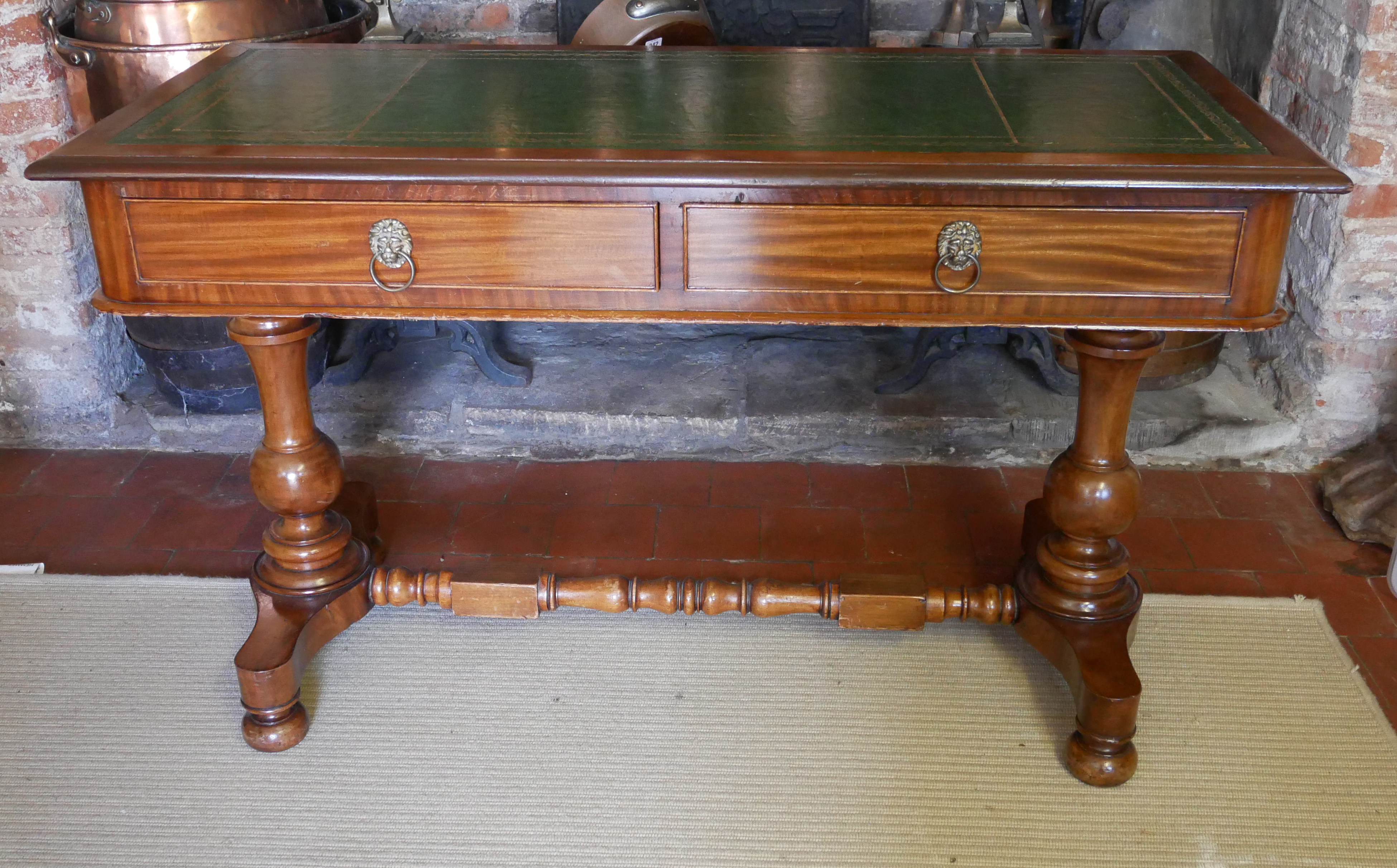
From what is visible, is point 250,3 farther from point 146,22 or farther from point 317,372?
point 317,372

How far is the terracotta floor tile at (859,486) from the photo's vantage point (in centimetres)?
287

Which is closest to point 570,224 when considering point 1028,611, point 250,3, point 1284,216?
point 1284,216

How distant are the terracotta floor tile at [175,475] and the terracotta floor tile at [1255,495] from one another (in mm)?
2390

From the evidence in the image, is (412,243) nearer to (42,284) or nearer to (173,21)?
(173,21)

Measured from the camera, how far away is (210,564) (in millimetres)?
2686

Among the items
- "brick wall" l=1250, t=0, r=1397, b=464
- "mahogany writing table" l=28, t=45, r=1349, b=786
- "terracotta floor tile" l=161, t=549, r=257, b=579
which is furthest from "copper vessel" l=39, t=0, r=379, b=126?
"brick wall" l=1250, t=0, r=1397, b=464

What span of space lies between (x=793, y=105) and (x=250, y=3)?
4.55ft

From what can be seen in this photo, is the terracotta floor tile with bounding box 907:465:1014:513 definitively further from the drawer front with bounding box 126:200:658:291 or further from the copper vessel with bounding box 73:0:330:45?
the copper vessel with bounding box 73:0:330:45

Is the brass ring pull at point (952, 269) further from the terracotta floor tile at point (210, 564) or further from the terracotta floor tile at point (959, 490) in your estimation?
the terracotta floor tile at point (210, 564)

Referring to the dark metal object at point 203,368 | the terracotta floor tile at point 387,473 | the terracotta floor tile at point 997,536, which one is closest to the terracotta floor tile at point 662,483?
the terracotta floor tile at point 387,473

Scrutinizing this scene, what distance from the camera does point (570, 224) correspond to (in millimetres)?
1758

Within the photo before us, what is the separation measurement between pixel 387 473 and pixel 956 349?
148cm

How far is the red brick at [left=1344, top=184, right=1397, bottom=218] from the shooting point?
2705 millimetres

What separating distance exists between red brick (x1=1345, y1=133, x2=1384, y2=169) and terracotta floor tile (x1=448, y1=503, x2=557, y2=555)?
6.38 feet
